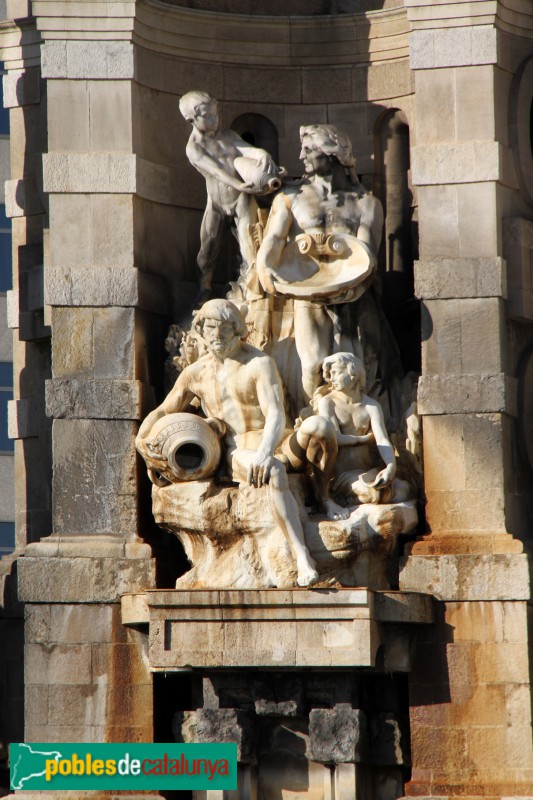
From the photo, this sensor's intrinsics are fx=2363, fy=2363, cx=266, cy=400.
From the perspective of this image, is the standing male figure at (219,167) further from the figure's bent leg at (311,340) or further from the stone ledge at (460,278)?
the stone ledge at (460,278)

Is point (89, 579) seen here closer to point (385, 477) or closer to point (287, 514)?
point (287, 514)

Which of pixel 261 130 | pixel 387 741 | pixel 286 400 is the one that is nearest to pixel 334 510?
pixel 286 400

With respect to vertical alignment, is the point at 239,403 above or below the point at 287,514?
above

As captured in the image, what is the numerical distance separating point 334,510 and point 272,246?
2.48 m

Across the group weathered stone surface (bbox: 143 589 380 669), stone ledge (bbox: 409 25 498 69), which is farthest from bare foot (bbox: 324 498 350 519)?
stone ledge (bbox: 409 25 498 69)

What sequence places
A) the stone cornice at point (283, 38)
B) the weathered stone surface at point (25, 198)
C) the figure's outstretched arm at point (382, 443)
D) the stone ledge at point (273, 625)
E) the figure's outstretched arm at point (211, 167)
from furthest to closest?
1. the weathered stone surface at point (25, 198)
2. the stone cornice at point (283, 38)
3. the figure's outstretched arm at point (211, 167)
4. the figure's outstretched arm at point (382, 443)
5. the stone ledge at point (273, 625)

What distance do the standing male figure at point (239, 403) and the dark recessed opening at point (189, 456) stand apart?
9.1 inches

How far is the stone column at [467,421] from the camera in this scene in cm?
2027

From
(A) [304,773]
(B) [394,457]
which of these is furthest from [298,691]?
(B) [394,457]

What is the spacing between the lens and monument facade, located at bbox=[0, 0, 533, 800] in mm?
20266

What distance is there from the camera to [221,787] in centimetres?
2027

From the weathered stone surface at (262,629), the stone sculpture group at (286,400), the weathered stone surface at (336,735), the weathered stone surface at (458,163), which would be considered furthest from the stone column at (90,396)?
the weathered stone surface at (458,163)

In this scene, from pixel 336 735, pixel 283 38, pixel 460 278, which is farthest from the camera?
pixel 283 38

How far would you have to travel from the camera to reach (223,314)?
2058cm
